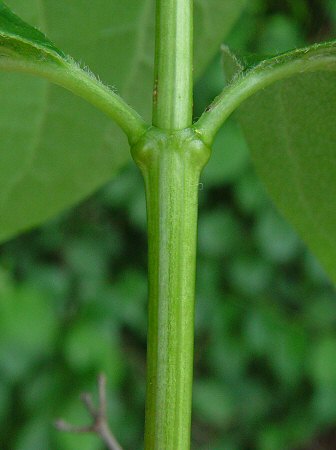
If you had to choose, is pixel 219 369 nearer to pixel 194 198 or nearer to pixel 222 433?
pixel 222 433

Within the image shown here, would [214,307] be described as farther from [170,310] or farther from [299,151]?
[170,310]

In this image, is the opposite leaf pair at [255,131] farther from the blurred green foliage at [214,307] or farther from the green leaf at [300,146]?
the blurred green foliage at [214,307]

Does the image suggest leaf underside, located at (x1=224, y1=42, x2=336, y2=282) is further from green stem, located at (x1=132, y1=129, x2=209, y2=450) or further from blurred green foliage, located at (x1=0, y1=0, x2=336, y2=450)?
blurred green foliage, located at (x1=0, y1=0, x2=336, y2=450)

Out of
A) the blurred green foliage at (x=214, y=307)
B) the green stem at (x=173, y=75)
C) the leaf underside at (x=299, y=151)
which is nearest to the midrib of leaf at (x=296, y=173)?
the leaf underside at (x=299, y=151)

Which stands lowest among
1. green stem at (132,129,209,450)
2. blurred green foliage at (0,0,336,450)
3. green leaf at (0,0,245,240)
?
green stem at (132,129,209,450)

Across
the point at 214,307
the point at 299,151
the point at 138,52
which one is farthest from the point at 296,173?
the point at 214,307

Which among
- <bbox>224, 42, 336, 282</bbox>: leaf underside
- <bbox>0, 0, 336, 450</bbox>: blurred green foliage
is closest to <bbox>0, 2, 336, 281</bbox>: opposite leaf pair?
<bbox>224, 42, 336, 282</bbox>: leaf underside

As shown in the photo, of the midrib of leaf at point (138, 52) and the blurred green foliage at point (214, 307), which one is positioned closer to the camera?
the midrib of leaf at point (138, 52)
